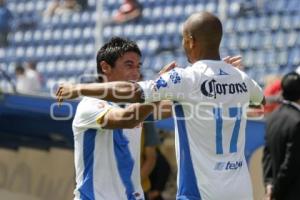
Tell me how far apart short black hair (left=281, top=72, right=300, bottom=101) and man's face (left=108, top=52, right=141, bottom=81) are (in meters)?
2.76

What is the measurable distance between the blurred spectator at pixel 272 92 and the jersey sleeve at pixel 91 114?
16.0ft

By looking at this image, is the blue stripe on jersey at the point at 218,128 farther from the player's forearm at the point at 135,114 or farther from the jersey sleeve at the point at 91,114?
the jersey sleeve at the point at 91,114

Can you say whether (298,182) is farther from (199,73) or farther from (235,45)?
(235,45)

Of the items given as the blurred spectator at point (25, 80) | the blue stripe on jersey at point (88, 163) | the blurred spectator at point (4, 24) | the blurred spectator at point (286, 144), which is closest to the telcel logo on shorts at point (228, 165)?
the blue stripe on jersey at point (88, 163)

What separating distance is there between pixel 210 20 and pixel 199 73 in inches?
12.6

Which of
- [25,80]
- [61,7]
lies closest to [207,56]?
[25,80]

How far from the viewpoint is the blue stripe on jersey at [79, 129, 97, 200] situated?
6.24 m

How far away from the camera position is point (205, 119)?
18.4 feet

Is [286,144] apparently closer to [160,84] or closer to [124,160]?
[124,160]

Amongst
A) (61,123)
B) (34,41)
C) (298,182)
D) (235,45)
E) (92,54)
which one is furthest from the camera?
(34,41)

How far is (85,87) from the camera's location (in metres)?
5.38

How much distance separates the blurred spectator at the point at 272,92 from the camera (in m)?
11.3

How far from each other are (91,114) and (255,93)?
106 cm

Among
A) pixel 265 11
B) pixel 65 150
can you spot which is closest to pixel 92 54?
pixel 265 11
